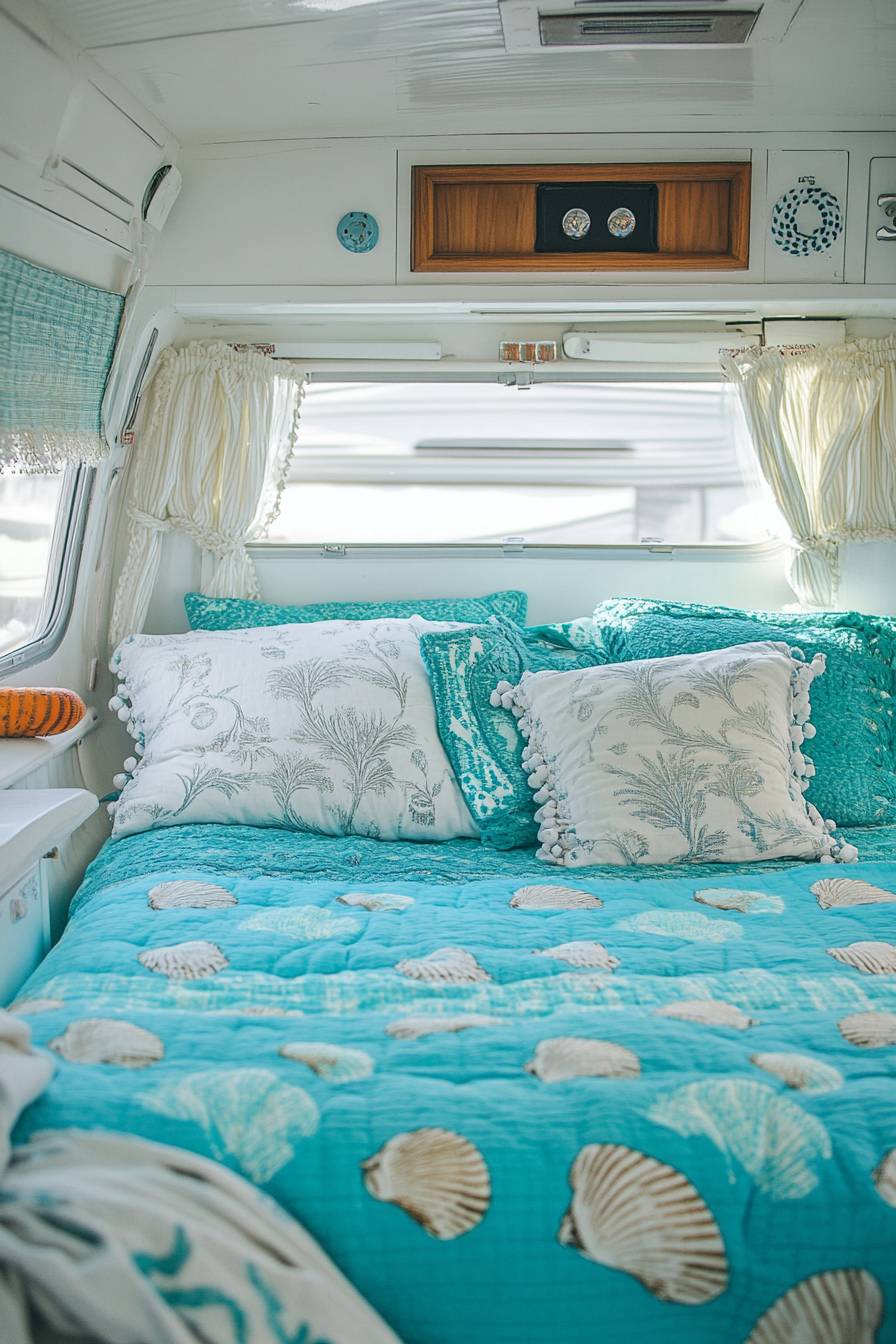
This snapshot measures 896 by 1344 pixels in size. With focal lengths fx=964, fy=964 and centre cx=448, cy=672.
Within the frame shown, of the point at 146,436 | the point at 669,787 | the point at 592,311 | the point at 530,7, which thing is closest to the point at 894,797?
the point at 669,787

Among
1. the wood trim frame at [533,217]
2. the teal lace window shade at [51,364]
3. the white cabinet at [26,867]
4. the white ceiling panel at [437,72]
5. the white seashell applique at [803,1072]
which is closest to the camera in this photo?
the white seashell applique at [803,1072]

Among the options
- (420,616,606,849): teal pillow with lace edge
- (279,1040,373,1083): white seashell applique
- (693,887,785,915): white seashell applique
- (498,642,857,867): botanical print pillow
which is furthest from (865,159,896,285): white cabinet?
(279,1040,373,1083): white seashell applique

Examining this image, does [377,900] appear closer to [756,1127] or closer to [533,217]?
[756,1127]

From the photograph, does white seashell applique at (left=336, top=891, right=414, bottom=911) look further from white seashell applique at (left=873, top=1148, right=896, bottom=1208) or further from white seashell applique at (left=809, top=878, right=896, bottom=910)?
white seashell applique at (left=873, top=1148, right=896, bottom=1208)

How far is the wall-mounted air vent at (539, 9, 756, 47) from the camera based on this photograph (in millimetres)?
1870

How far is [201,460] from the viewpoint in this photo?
2.82m

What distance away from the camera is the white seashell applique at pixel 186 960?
1445 mm

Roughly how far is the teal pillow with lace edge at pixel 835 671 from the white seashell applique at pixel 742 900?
0.49 metres

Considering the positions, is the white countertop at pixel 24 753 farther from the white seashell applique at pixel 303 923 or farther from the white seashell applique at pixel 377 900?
the white seashell applique at pixel 377 900

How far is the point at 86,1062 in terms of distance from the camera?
115 cm

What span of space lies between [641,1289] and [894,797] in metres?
1.65

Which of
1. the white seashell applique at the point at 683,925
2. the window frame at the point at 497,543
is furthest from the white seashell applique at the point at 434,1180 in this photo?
the window frame at the point at 497,543

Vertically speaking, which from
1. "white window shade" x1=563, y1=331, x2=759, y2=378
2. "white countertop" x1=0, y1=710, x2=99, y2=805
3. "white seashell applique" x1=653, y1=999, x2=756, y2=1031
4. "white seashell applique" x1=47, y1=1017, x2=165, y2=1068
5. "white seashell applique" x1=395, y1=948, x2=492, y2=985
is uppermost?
"white window shade" x1=563, y1=331, x2=759, y2=378

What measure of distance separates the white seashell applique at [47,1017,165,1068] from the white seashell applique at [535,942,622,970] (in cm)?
62
